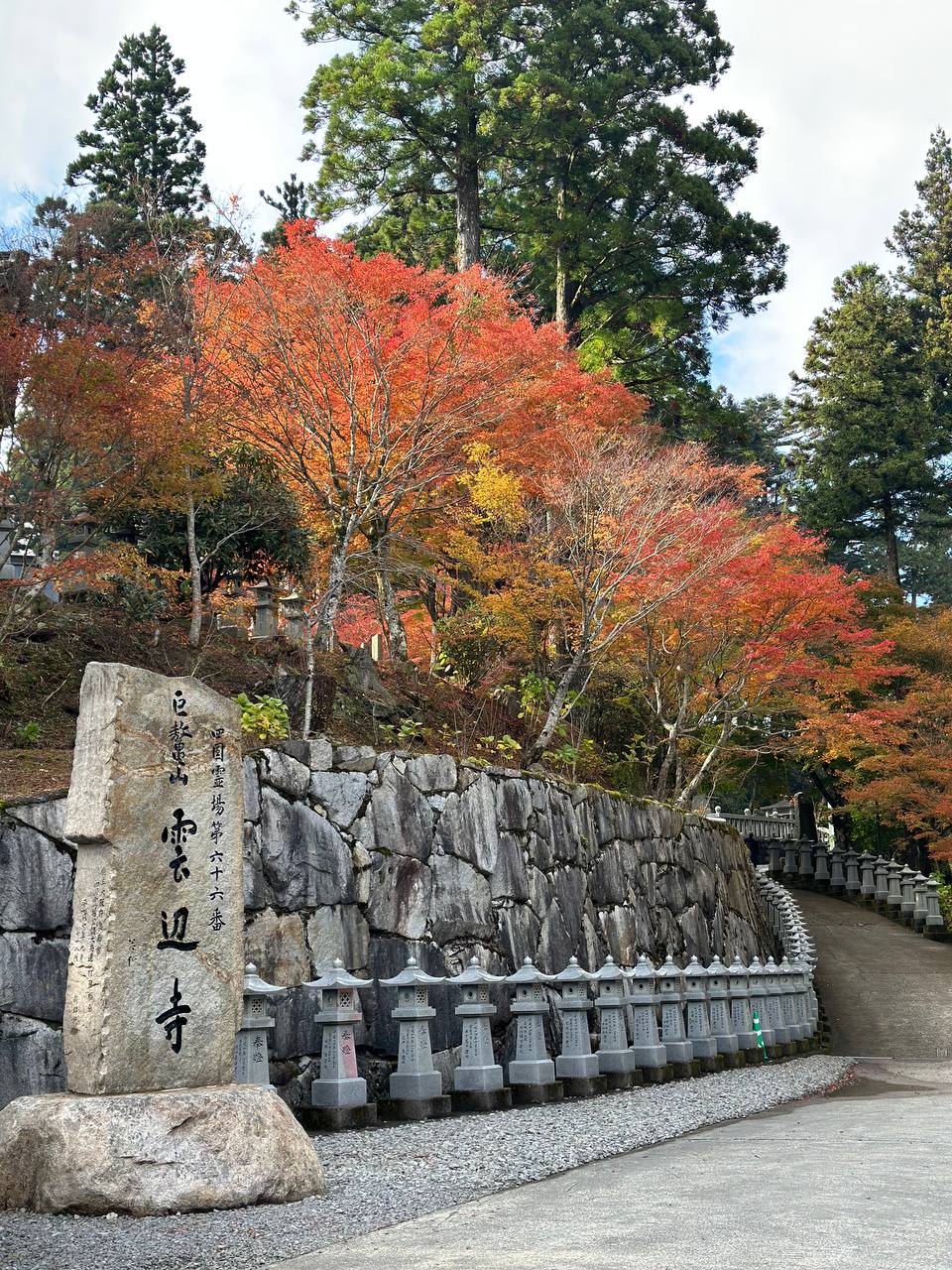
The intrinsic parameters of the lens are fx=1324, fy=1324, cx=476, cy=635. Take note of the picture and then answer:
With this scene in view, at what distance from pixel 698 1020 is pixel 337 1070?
6.80 metres

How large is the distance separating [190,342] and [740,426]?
19000 mm

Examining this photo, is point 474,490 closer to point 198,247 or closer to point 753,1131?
point 198,247

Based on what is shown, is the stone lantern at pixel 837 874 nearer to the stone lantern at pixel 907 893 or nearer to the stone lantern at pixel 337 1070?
the stone lantern at pixel 907 893

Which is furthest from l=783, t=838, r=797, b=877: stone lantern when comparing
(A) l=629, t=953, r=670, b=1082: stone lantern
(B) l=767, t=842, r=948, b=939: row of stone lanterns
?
(A) l=629, t=953, r=670, b=1082: stone lantern

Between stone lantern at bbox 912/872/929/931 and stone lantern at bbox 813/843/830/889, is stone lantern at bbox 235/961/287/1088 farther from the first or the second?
stone lantern at bbox 813/843/830/889

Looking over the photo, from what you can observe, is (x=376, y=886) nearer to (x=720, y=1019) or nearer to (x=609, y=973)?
(x=609, y=973)

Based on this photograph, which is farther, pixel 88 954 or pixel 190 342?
pixel 190 342

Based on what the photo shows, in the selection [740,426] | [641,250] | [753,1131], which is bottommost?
[753,1131]

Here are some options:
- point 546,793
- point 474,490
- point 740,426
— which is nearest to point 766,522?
point 740,426

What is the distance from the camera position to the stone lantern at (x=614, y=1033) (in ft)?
43.6

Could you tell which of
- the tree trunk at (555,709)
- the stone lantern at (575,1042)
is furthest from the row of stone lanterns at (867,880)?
the stone lantern at (575,1042)

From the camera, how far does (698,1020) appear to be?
15.6 meters

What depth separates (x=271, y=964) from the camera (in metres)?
11.1

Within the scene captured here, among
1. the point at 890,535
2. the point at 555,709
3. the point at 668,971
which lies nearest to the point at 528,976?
the point at 668,971
